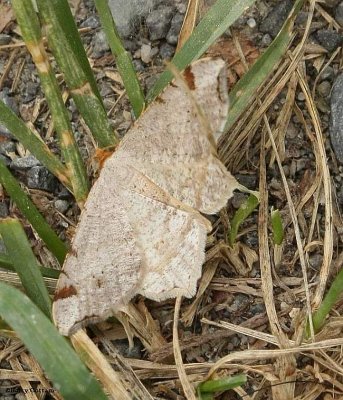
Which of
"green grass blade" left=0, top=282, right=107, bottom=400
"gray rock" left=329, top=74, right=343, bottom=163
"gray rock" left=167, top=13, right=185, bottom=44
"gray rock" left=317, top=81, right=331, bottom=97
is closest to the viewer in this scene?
"green grass blade" left=0, top=282, right=107, bottom=400

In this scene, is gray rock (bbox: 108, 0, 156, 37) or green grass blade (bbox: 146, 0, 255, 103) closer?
green grass blade (bbox: 146, 0, 255, 103)

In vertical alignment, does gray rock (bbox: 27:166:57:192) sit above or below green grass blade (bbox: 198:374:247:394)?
above

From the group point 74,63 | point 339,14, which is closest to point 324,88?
point 339,14

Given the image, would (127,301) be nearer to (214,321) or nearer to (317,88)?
(214,321)

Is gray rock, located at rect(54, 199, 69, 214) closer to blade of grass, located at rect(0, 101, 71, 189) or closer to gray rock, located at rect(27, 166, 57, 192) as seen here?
gray rock, located at rect(27, 166, 57, 192)

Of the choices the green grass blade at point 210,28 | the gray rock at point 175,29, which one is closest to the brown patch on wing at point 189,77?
the green grass blade at point 210,28

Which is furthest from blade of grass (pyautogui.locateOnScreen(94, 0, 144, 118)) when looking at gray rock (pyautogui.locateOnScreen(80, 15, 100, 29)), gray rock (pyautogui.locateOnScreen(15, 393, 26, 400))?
gray rock (pyautogui.locateOnScreen(15, 393, 26, 400))

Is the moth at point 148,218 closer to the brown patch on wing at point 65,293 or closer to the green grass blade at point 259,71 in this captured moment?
the brown patch on wing at point 65,293

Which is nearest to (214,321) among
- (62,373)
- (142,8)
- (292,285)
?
(292,285)
